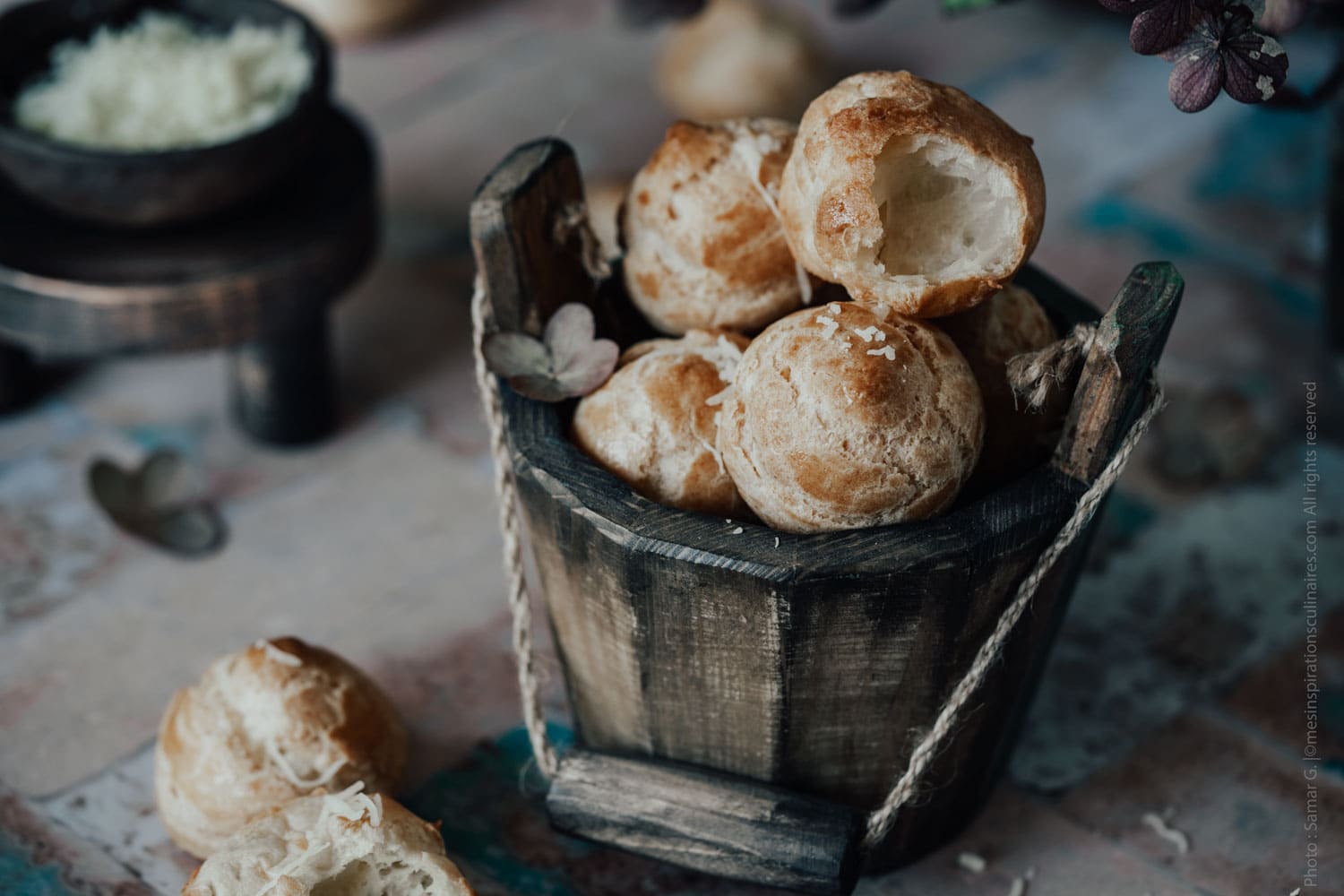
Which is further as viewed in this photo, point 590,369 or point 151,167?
point 151,167

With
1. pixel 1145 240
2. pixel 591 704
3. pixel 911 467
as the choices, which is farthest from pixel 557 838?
pixel 1145 240

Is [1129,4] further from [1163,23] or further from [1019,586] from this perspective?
[1019,586]

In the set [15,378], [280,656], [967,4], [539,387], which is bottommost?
[15,378]

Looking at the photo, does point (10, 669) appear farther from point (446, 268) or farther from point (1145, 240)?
point (1145, 240)

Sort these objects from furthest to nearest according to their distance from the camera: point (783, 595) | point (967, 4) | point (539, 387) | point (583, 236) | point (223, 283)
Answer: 1. point (223, 283)
2. point (967, 4)
3. point (583, 236)
4. point (539, 387)
5. point (783, 595)

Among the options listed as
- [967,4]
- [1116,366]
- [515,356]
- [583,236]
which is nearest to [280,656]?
[515,356]

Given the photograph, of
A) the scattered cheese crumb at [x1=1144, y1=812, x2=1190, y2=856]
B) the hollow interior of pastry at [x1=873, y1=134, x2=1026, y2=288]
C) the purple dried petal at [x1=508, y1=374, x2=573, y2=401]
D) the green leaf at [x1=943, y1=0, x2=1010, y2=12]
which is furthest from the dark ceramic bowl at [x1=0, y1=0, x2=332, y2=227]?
the scattered cheese crumb at [x1=1144, y1=812, x2=1190, y2=856]

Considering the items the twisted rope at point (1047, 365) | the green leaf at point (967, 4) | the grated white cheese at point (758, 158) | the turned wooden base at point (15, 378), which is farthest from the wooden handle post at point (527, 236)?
the turned wooden base at point (15, 378)

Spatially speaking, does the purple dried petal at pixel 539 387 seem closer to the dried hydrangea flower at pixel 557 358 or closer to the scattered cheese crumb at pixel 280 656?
the dried hydrangea flower at pixel 557 358
